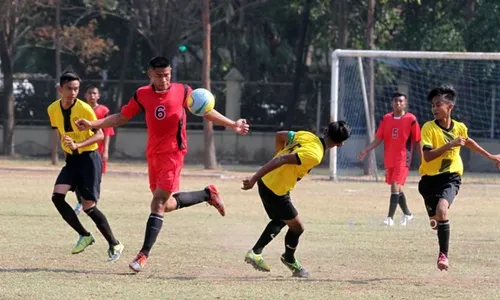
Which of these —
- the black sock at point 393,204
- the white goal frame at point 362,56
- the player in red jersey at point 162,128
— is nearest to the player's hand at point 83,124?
the player in red jersey at point 162,128

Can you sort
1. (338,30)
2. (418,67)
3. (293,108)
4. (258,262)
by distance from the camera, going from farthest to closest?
(293,108)
(338,30)
(418,67)
(258,262)

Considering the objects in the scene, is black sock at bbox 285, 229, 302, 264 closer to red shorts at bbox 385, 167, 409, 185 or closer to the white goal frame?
red shorts at bbox 385, 167, 409, 185

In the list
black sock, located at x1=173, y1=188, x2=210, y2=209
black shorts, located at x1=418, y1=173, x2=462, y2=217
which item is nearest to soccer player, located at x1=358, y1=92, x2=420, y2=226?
black shorts, located at x1=418, y1=173, x2=462, y2=217

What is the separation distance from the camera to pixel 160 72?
961 centimetres

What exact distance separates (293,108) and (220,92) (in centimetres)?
246

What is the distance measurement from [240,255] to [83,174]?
6.08 feet

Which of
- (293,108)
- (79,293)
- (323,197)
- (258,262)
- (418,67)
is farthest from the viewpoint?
(293,108)

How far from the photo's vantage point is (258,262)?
980cm

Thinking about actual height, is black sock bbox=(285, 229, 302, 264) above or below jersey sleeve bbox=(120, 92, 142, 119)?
below

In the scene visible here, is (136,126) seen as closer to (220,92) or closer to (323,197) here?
(220,92)

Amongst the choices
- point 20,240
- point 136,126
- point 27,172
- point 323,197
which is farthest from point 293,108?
point 20,240

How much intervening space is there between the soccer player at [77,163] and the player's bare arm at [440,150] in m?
3.06

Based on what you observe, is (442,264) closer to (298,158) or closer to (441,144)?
(441,144)

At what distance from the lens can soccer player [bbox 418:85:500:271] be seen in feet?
32.3
